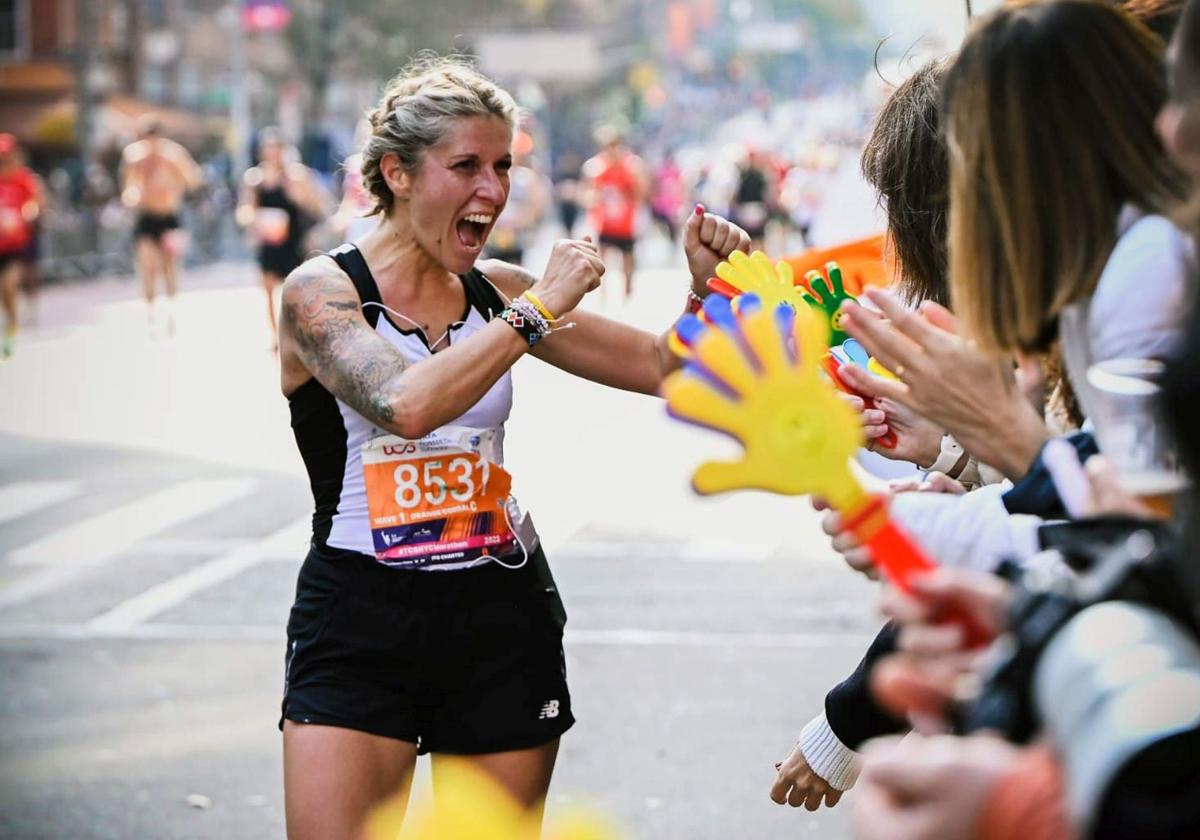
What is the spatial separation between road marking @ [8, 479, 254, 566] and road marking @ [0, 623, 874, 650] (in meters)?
1.40

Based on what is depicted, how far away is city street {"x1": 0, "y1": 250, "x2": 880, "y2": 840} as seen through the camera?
6012 mm

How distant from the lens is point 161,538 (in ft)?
33.1

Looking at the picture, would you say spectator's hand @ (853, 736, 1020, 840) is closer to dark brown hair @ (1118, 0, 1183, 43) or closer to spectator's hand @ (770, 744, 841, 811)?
dark brown hair @ (1118, 0, 1183, 43)

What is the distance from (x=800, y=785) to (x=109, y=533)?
746cm

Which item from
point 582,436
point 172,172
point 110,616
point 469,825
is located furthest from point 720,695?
point 172,172

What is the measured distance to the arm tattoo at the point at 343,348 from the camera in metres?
3.46

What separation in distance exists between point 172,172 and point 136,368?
5.22 m

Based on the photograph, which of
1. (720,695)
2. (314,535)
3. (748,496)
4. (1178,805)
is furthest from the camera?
(748,496)

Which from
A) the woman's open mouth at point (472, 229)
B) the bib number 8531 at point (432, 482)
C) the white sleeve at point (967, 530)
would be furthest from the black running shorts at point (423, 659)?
the white sleeve at point (967, 530)

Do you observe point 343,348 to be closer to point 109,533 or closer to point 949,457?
Result: point 949,457

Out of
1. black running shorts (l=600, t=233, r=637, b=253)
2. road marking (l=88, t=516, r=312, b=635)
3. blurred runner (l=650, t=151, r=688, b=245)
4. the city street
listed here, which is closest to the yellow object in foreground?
the city street

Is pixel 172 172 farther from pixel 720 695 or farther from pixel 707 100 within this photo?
pixel 707 100

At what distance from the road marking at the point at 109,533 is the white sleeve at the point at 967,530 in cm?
737

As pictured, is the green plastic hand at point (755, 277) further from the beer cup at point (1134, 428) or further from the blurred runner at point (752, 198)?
the blurred runner at point (752, 198)
